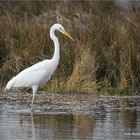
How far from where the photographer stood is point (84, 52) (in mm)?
15086

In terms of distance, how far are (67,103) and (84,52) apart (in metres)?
2.23

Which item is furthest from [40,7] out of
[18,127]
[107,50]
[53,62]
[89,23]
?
[18,127]

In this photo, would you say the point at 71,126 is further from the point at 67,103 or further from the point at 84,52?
the point at 84,52

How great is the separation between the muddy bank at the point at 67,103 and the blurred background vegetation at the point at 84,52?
0.64m

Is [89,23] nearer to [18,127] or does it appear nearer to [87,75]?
[87,75]

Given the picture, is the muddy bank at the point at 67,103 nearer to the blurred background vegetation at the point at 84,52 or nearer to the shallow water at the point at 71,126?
the shallow water at the point at 71,126

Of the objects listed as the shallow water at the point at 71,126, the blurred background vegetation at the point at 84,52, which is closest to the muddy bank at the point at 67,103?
the shallow water at the point at 71,126

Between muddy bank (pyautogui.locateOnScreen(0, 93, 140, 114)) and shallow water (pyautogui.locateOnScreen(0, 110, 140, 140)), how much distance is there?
428 mm

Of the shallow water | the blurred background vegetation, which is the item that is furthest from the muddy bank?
the blurred background vegetation

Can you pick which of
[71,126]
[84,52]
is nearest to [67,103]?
[84,52]

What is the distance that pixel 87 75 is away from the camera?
14930 mm

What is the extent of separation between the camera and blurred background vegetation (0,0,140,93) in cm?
1488

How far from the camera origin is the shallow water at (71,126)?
9570 millimetres

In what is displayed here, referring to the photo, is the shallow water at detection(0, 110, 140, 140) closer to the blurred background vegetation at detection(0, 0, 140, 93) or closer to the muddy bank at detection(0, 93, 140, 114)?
the muddy bank at detection(0, 93, 140, 114)
